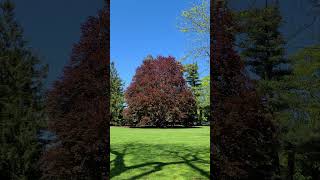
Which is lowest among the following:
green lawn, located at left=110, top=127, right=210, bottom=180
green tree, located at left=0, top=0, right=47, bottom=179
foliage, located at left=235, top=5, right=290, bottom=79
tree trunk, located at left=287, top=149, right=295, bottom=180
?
green lawn, located at left=110, top=127, right=210, bottom=180

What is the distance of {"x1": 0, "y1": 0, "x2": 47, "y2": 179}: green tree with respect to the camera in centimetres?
505

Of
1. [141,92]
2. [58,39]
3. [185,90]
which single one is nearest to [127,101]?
[141,92]

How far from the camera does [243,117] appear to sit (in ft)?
16.9

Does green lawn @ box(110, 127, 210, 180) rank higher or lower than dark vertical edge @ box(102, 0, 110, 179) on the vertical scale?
lower

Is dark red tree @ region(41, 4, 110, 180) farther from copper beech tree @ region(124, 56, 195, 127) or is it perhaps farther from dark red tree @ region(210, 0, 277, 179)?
copper beech tree @ region(124, 56, 195, 127)

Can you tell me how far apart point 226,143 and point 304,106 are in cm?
121

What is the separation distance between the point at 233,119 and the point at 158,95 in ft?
61.0

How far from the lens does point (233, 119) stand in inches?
204

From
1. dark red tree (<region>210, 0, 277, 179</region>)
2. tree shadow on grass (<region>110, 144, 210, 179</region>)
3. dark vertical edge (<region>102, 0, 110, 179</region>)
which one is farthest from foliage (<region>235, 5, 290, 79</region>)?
tree shadow on grass (<region>110, 144, 210, 179</region>)

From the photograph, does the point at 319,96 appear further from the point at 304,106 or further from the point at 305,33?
the point at 305,33

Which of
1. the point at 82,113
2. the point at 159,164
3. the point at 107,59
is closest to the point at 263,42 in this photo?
the point at 107,59

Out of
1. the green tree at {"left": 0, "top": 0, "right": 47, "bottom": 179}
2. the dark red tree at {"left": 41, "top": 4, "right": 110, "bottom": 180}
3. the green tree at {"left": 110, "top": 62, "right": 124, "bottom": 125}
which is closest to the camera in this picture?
the green tree at {"left": 0, "top": 0, "right": 47, "bottom": 179}

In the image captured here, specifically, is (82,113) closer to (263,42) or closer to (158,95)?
(263,42)

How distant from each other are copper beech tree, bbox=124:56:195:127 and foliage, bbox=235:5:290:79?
18.4m
